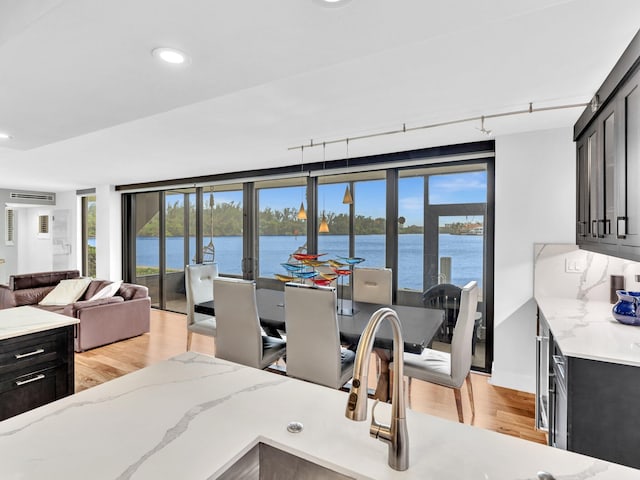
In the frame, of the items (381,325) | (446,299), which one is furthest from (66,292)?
(446,299)

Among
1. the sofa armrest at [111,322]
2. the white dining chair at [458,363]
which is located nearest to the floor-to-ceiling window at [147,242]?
the sofa armrest at [111,322]

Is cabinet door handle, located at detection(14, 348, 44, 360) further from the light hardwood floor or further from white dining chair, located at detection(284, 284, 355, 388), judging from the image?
white dining chair, located at detection(284, 284, 355, 388)

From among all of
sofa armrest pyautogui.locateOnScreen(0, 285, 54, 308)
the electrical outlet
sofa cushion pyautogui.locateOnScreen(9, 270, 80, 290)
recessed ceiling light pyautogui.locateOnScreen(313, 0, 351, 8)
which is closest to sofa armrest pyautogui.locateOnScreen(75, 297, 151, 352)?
sofa armrest pyautogui.locateOnScreen(0, 285, 54, 308)

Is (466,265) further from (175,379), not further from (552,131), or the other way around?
(175,379)

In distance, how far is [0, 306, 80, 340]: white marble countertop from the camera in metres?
2.15

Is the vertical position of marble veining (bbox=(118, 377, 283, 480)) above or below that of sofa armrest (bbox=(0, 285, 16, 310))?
above

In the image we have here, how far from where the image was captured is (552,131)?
3.07 metres

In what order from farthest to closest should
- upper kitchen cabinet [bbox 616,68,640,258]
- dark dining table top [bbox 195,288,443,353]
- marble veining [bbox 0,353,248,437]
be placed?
dark dining table top [bbox 195,288,443,353] < upper kitchen cabinet [bbox 616,68,640,258] < marble veining [bbox 0,353,248,437]

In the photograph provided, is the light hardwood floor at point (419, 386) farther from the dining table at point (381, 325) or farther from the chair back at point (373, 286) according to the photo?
the chair back at point (373, 286)

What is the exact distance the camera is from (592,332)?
1.99 m

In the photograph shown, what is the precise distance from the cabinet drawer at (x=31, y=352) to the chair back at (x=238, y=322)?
1.07m

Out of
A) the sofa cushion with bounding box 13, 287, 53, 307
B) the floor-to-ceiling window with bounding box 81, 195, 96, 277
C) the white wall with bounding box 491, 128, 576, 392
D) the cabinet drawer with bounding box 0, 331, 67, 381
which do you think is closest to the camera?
the cabinet drawer with bounding box 0, 331, 67, 381

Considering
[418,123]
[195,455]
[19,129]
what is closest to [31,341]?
[19,129]

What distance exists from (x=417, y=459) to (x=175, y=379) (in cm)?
89
